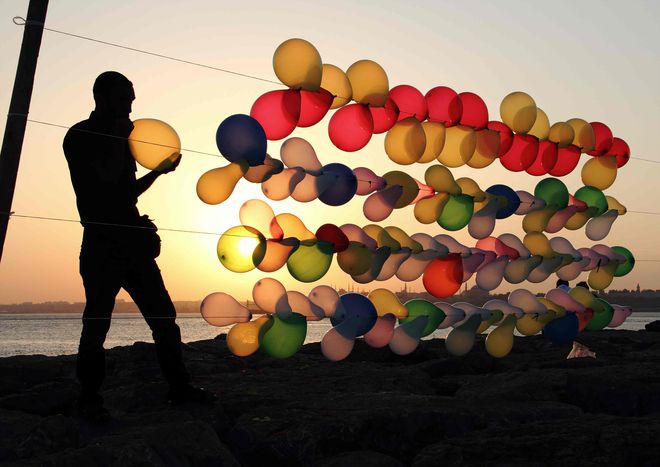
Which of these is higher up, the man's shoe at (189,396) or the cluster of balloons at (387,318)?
the cluster of balloons at (387,318)

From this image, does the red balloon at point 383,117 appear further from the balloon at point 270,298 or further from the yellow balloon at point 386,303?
the balloon at point 270,298

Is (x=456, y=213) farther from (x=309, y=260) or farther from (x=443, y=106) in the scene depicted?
(x=309, y=260)

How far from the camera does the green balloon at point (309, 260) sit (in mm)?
5238

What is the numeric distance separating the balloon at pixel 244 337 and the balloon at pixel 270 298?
130 mm

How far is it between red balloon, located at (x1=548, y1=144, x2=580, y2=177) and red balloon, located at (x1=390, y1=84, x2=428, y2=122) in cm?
154

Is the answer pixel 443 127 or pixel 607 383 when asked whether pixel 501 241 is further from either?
pixel 607 383

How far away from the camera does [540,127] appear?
6.63 metres

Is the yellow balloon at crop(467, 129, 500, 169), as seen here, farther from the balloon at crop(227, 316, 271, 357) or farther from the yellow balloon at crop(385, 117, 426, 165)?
the balloon at crop(227, 316, 271, 357)

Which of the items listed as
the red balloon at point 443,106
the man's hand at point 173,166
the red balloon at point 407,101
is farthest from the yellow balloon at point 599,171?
the man's hand at point 173,166

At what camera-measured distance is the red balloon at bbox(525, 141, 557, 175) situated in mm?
6680

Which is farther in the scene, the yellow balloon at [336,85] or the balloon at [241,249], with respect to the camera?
the yellow balloon at [336,85]

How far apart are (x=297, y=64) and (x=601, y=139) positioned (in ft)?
10.3

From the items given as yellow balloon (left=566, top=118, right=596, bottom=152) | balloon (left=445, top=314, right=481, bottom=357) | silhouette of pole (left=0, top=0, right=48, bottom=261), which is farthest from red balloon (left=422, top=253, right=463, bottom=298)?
silhouette of pole (left=0, top=0, right=48, bottom=261)

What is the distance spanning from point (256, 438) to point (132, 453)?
85cm
